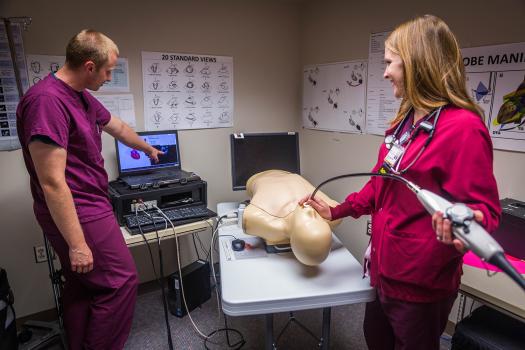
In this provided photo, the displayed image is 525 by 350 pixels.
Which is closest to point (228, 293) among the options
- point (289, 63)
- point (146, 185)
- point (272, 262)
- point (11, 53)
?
point (272, 262)

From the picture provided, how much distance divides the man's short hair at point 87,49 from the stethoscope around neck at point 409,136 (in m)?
1.10

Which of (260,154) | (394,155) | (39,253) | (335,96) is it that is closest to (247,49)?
(335,96)

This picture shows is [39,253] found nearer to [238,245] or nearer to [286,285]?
[238,245]

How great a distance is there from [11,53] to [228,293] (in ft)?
5.36

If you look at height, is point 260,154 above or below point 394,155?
below

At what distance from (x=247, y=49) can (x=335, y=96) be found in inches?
28.3

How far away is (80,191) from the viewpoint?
1418 millimetres

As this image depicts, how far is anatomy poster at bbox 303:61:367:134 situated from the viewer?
2295 mm

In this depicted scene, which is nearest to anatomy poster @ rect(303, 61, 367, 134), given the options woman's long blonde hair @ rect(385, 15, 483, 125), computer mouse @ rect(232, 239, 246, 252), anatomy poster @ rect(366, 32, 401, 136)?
anatomy poster @ rect(366, 32, 401, 136)

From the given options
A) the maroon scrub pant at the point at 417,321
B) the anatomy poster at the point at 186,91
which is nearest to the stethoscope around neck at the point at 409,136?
the maroon scrub pant at the point at 417,321

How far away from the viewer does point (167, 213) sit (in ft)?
6.51

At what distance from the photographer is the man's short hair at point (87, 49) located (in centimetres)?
134

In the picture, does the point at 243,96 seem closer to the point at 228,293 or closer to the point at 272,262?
the point at 272,262

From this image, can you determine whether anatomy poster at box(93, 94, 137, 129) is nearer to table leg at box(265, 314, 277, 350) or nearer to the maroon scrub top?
the maroon scrub top
